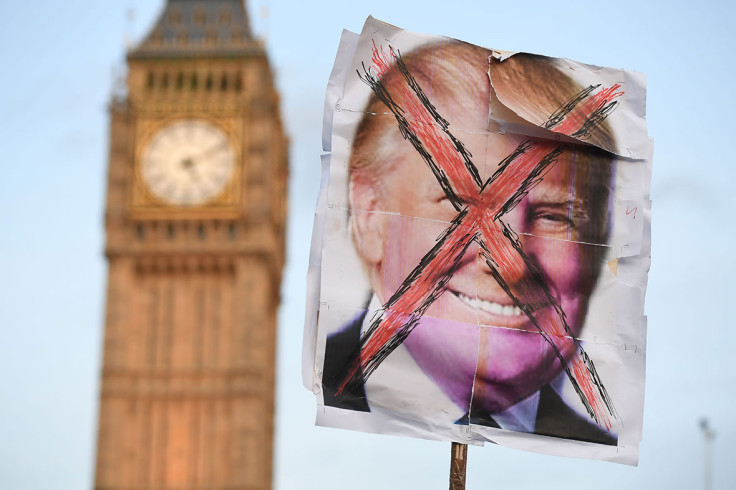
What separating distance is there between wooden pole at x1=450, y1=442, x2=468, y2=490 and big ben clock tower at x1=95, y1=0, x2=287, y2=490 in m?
52.4

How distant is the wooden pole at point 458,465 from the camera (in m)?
11.2

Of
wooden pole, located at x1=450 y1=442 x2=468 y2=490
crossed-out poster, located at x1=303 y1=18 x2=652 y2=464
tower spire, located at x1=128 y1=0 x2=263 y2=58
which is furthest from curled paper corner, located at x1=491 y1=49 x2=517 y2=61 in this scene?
tower spire, located at x1=128 y1=0 x2=263 y2=58

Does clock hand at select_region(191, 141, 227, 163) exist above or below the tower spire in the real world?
below

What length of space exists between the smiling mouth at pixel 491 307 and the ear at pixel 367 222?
736mm

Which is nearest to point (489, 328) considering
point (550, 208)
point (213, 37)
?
point (550, 208)

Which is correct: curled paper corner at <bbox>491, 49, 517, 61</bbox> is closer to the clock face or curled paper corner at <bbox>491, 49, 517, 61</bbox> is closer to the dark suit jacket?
the dark suit jacket

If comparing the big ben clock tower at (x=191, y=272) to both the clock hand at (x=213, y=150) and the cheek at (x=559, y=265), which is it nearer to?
the clock hand at (x=213, y=150)

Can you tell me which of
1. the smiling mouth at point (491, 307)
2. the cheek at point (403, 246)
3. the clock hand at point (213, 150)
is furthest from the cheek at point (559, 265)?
the clock hand at point (213, 150)

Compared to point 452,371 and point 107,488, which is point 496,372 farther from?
point 107,488

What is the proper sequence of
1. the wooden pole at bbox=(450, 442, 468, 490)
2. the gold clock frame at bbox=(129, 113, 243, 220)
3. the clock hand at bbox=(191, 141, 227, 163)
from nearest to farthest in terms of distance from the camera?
the wooden pole at bbox=(450, 442, 468, 490) → the gold clock frame at bbox=(129, 113, 243, 220) → the clock hand at bbox=(191, 141, 227, 163)

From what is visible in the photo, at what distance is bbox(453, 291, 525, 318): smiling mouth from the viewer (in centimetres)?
1159

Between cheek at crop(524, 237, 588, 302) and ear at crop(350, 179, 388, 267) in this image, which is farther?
cheek at crop(524, 237, 588, 302)

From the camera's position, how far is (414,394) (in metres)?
11.3

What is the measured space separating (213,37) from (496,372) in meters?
59.0
